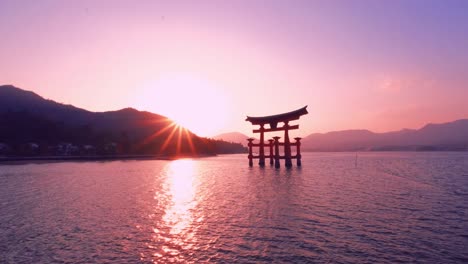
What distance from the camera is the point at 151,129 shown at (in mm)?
149875

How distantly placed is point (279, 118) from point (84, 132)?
7845cm

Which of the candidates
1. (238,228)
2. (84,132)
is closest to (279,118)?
(238,228)

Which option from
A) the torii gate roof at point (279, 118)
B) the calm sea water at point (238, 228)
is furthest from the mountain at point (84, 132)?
the calm sea water at point (238, 228)

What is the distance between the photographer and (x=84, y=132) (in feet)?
318

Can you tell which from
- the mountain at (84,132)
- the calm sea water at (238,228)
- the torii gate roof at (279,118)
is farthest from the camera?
the mountain at (84,132)

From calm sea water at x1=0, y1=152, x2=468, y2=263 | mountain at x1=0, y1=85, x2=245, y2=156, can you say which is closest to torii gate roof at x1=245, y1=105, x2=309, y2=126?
calm sea water at x1=0, y1=152, x2=468, y2=263

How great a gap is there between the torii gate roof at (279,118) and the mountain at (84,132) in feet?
179

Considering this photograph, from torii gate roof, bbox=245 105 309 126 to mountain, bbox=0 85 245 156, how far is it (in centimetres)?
5459

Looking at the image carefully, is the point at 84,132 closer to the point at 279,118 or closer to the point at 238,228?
the point at 279,118

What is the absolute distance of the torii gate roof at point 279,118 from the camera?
124 feet

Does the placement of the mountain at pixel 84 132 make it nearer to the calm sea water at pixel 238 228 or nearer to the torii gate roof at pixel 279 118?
the torii gate roof at pixel 279 118

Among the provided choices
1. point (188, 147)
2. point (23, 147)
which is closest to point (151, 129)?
point (188, 147)

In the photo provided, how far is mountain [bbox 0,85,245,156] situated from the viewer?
80250 mm

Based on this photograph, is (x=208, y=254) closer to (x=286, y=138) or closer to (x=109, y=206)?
(x=109, y=206)
